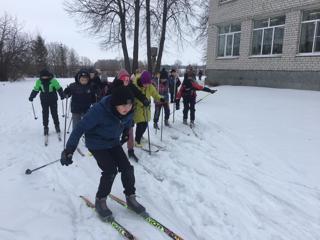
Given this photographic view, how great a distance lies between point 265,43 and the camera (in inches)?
704

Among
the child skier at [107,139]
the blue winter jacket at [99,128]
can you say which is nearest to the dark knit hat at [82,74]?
the child skier at [107,139]

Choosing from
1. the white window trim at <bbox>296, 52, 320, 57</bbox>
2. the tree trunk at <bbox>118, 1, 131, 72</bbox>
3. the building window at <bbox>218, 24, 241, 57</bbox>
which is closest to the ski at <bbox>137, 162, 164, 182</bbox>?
the white window trim at <bbox>296, 52, 320, 57</bbox>

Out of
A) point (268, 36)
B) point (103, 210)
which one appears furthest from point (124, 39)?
point (103, 210)

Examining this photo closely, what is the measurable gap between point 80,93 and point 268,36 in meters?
14.1

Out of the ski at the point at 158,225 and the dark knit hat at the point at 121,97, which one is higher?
the dark knit hat at the point at 121,97

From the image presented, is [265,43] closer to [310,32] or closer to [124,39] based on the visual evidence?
[310,32]

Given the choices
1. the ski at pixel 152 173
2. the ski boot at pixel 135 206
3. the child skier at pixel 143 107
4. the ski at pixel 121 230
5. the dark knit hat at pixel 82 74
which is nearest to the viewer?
the ski at pixel 121 230

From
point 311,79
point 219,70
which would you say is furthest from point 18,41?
point 311,79

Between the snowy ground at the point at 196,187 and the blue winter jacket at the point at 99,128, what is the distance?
→ 3.38 ft

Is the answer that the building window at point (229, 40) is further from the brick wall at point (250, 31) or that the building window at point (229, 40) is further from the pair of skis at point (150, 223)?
the pair of skis at point (150, 223)

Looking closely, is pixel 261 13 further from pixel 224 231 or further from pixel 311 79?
pixel 224 231

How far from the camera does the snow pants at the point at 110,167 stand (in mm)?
3846

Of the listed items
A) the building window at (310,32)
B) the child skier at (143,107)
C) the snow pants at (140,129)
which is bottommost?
the snow pants at (140,129)

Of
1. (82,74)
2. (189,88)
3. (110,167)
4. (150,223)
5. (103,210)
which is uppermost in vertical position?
(82,74)
